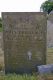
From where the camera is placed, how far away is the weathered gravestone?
7301mm

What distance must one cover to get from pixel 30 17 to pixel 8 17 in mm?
521

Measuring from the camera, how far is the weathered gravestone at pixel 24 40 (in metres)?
7.30

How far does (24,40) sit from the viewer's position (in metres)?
7.43

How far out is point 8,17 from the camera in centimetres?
729

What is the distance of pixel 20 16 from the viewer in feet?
23.9

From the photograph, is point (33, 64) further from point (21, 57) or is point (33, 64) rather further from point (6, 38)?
point (6, 38)

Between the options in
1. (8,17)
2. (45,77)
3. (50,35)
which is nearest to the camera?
(45,77)

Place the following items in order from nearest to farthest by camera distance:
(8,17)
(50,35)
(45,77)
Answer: (45,77) < (8,17) < (50,35)

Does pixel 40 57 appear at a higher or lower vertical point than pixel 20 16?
lower

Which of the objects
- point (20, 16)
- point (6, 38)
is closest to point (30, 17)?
point (20, 16)

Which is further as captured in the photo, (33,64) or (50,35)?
(50,35)

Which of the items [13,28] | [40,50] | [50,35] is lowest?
[50,35]

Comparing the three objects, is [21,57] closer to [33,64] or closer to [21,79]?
[33,64]

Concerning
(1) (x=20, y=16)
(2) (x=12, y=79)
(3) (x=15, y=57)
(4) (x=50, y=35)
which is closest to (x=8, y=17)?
(1) (x=20, y=16)
